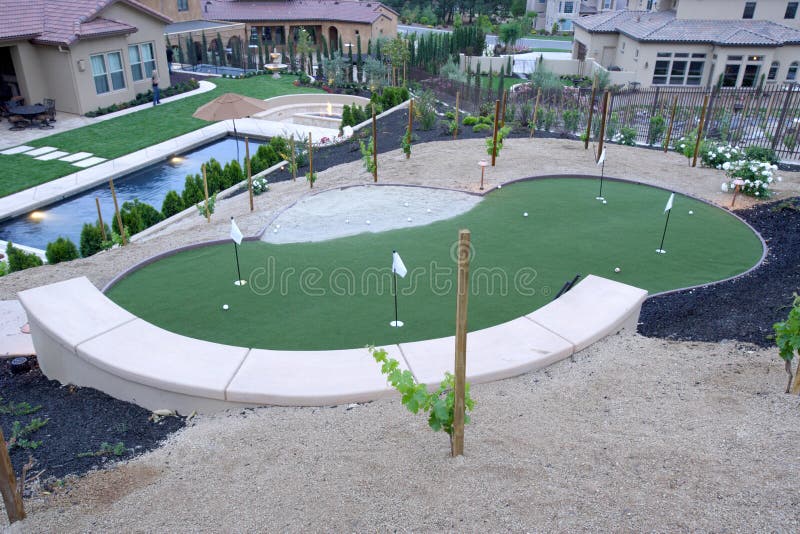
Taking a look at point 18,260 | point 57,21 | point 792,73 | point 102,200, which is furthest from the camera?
point 792,73

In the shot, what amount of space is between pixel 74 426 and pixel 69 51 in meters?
18.0

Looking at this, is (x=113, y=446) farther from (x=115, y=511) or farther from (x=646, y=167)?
(x=646, y=167)

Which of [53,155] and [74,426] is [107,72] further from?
[74,426]

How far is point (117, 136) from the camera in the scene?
18484 millimetres

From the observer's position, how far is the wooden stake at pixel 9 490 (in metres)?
4.02

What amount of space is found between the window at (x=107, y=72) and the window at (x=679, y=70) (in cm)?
2284

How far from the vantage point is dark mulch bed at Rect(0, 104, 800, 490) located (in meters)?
5.28

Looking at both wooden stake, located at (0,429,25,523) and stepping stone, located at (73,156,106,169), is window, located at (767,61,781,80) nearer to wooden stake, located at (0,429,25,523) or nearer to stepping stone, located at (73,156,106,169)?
stepping stone, located at (73,156,106,169)

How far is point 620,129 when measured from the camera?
1628cm

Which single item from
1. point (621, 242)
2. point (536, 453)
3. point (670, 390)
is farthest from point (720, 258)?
point (536, 453)

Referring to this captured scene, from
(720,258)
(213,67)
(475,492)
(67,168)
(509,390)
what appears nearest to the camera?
(475,492)

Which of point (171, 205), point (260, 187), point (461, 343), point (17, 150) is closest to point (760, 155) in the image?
point (260, 187)

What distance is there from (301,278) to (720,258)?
6255 mm

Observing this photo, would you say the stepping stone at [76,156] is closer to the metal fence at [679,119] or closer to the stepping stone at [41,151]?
the stepping stone at [41,151]
